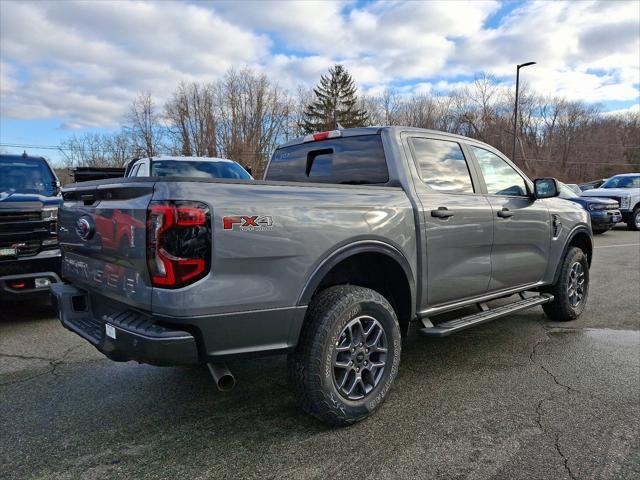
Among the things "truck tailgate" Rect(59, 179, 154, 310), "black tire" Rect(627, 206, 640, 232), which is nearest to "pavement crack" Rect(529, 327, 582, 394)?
"truck tailgate" Rect(59, 179, 154, 310)

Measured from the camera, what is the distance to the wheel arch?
2.88 meters

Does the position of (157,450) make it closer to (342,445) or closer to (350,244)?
(342,445)

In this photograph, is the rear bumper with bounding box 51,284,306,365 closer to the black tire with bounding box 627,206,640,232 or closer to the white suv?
the white suv

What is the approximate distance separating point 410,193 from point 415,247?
1.29 ft

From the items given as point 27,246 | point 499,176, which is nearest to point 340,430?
point 499,176

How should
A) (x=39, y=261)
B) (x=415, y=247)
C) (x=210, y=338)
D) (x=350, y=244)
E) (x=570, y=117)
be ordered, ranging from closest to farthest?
1. (x=210, y=338)
2. (x=350, y=244)
3. (x=415, y=247)
4. (x=39, y=261)
5. (x=570, y=117)

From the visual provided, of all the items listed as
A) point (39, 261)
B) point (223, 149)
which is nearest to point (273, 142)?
point (223, 149)

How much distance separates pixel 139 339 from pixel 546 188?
3.94 metres

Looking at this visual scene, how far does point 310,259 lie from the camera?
2695 mm

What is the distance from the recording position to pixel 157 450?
2666mm

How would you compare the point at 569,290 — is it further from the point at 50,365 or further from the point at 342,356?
the point at 50,365

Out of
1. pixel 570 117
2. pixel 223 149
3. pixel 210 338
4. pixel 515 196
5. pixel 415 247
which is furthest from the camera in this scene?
pixel 570 117

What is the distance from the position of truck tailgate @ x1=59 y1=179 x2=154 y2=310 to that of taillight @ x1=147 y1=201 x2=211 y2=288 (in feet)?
0.33

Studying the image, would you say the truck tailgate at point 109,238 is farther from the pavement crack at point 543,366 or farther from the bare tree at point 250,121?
the bare tree at point 250,121
